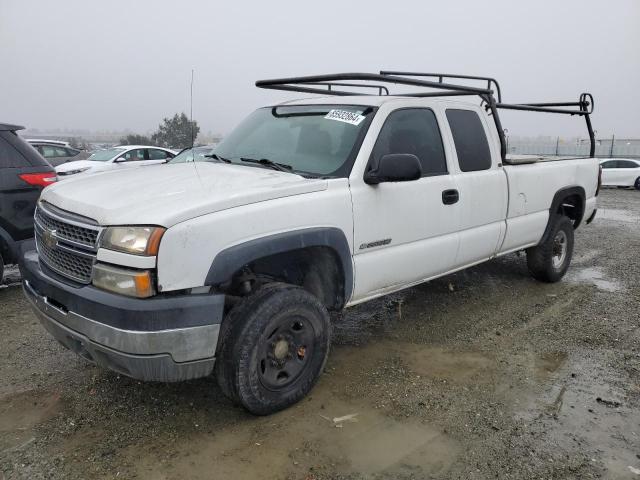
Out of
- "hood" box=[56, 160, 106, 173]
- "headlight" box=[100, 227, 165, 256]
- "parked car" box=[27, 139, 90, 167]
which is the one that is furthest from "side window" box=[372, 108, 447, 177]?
"parked car" box=[27, 139, 90, 167]

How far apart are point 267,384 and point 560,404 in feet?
6.28

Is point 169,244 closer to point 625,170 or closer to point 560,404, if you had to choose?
point 560,404

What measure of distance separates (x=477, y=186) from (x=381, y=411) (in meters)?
2.14

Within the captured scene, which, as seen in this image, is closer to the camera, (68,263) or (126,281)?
(126,281)

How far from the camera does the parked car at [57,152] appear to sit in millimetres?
16844

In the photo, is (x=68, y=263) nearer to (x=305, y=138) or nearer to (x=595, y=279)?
(x=305, y=138)

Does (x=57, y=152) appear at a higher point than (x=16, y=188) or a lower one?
lower

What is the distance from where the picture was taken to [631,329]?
15.4ft

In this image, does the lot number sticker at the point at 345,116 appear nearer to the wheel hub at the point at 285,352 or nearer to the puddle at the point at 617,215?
the wheel hub at the point at 285,352

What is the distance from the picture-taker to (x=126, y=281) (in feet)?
8.39

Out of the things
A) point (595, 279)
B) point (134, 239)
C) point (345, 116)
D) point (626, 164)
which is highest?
point (345, 116)

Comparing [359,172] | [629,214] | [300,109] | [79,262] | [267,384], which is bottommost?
[629,214]

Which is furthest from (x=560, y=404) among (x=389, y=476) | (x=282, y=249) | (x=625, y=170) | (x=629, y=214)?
(x=625, y=170)

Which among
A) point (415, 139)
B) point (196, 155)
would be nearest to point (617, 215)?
point (415, 139)
